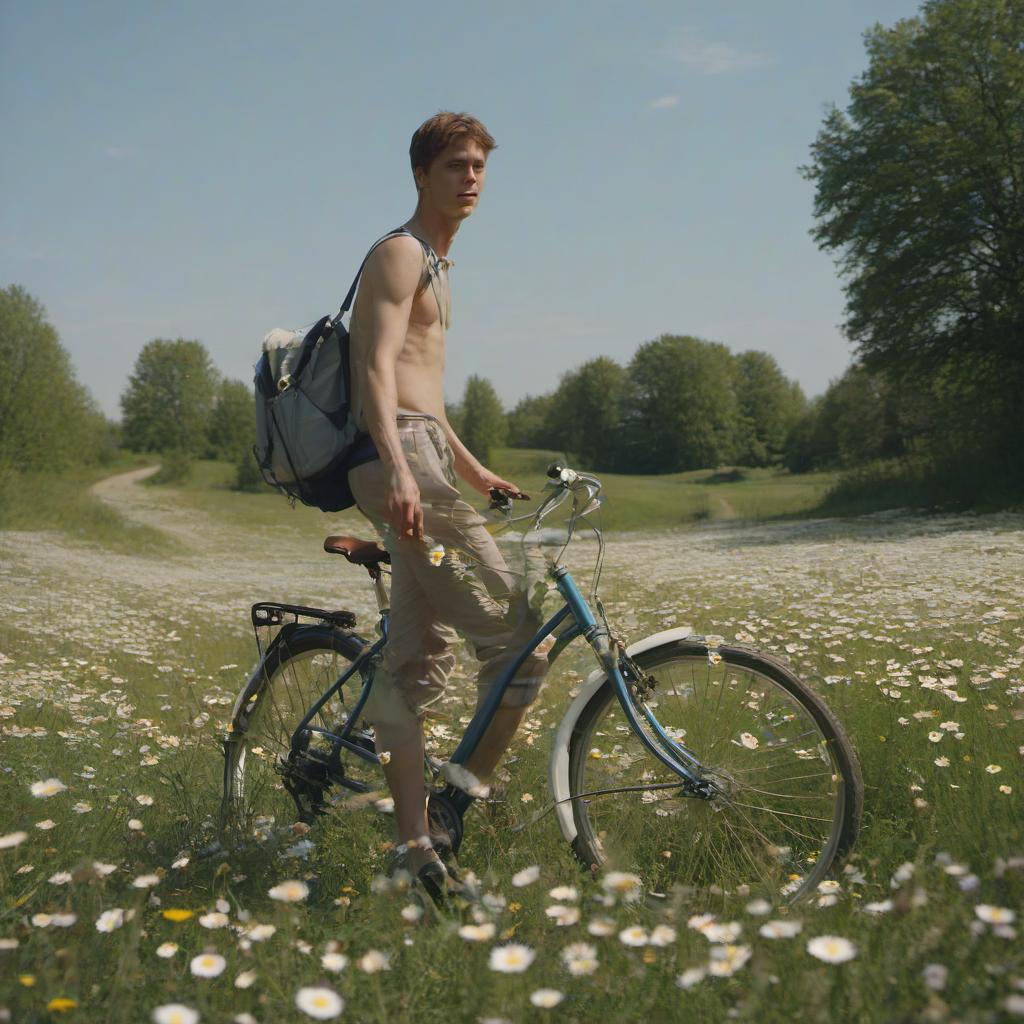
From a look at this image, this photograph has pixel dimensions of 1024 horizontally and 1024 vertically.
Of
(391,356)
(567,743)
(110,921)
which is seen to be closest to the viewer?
(110,921)

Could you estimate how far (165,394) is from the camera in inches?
3607

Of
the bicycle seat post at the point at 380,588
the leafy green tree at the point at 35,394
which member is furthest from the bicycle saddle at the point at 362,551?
the leafy green tree at the point at 35,394

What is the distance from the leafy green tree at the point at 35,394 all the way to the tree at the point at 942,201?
3042cm

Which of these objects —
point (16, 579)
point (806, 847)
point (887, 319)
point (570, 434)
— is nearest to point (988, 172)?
point (887, 319)

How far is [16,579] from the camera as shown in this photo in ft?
42.4

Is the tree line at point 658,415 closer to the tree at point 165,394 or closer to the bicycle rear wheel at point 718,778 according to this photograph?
the tree at point 165,394

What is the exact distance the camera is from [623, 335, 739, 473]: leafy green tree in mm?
96938

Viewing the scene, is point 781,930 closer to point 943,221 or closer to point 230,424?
point 943,221

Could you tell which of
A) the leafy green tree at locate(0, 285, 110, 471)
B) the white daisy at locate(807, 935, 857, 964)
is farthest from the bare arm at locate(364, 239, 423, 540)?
the leafy green tree at locate(0, 285, 110, 471)

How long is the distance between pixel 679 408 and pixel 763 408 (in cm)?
1698

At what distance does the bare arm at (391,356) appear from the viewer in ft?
10.1

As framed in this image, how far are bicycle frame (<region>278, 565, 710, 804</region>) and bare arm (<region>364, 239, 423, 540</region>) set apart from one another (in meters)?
0.58

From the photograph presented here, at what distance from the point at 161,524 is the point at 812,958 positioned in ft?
109

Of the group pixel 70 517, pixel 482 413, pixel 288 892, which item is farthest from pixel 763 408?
pixel 288 892
